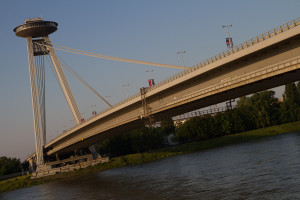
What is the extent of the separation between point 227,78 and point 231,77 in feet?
2.02

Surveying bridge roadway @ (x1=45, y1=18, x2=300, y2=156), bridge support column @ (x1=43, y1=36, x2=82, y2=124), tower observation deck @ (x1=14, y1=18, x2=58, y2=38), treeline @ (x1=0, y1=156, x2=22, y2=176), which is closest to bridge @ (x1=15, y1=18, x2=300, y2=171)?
bridge roadway @ (x1=45, y1=18, x2=300, y2=156)

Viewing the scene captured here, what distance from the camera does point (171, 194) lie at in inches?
1070

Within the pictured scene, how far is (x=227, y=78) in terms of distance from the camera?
3525 centimetres

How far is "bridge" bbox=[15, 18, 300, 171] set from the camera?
28.8 metres

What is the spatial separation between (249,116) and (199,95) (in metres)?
49.6

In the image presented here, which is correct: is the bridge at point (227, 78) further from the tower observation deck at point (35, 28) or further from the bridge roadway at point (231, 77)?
the tower observation deck at point (35, 28)

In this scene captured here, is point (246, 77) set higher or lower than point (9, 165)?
higher

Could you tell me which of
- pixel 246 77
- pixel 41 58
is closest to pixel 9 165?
pixel 41 58

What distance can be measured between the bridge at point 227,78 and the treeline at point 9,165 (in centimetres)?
5178

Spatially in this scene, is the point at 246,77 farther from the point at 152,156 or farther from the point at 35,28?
the point at 35,28

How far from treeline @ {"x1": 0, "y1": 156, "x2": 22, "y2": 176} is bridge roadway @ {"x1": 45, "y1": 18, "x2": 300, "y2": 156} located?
5390 centimetres

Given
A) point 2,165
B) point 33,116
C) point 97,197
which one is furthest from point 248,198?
point 2,165

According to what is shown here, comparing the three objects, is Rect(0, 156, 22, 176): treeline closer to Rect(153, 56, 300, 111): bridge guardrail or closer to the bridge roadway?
the bridge roadway

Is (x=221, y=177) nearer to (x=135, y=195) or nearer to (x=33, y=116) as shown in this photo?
(x=135, y=195)
